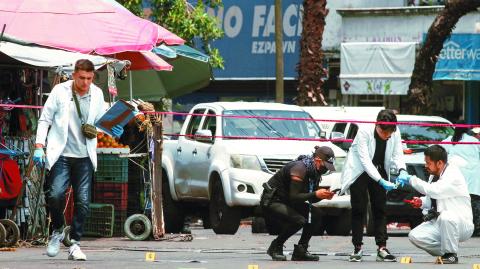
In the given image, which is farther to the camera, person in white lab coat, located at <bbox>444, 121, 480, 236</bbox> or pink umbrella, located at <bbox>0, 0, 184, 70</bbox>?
person in white lab coat, located at <bbox>444, 121, 480, 236</bbox>

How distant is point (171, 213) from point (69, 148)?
799cm

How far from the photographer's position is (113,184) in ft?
59.4

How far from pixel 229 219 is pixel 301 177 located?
5.78 metres

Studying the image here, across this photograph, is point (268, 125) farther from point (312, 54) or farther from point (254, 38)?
point (254, 38)

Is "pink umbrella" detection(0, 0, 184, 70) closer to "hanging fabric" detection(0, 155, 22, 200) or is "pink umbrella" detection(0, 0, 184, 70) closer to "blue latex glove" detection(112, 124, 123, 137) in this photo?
"hanging fabric" detection(0, 155, 22, 200)

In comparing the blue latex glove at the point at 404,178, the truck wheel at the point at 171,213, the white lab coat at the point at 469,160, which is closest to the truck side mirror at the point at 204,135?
the truck wheel at the point at 171,213

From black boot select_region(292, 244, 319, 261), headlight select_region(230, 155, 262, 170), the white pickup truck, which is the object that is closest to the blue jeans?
black boot select_region(292, 244, 319, 261)

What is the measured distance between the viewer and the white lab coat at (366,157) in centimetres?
1442

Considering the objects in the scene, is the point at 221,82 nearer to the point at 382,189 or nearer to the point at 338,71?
the point at 338,71

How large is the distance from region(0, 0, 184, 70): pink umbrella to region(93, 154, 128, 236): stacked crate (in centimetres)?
141

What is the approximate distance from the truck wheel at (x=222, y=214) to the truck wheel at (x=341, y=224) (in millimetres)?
1403

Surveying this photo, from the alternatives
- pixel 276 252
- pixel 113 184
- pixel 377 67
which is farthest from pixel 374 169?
pixel 377 67

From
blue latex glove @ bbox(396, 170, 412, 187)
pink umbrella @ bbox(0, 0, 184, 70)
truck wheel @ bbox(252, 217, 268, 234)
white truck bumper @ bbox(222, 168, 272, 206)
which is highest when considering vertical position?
pink umbrella @ bbox(0, 0, 184, 70)

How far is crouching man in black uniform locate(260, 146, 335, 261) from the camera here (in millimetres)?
13969
